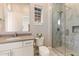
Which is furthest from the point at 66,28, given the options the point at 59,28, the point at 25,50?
the point at 25,50

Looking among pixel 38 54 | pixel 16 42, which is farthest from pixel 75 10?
pixel 16 42

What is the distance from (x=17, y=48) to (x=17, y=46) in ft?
0.08

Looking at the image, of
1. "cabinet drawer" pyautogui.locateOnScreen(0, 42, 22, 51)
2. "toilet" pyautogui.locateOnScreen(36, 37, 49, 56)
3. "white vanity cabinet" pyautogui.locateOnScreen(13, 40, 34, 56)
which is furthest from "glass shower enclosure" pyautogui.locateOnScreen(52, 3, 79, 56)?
"cabinet drawer" pyautogui.locateOnScreen(0, 42, 22, 51)

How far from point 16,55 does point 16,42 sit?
0.15 metres

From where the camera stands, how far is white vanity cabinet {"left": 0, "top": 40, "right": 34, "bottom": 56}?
4.36 feet

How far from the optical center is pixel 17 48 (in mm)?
1378

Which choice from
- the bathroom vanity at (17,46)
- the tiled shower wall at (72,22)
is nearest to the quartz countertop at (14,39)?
the bathroom vanity at (17,46)

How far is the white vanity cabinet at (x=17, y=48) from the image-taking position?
1.33 meters

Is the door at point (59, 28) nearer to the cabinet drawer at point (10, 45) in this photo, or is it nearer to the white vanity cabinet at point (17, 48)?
the white vanity cabinet at point (17, 48)

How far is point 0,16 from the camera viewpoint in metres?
1.35

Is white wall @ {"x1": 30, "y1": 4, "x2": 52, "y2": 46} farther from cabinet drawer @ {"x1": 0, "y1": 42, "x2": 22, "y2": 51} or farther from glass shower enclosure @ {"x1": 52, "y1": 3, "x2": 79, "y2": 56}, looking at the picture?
cabinet drawer @ {"x1": 0, "y1": 42, "x2": 22, "y2": 51}

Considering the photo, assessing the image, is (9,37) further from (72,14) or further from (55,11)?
(72,14)

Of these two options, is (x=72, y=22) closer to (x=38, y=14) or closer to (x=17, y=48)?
(x=38, y=14)

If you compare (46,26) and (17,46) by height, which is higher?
(46,26)
